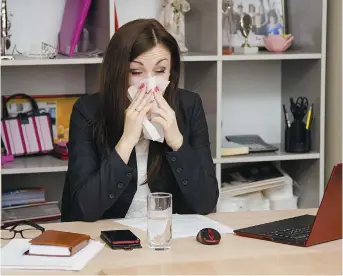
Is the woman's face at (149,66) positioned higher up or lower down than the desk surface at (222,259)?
higher up

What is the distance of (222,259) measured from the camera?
1723 mm

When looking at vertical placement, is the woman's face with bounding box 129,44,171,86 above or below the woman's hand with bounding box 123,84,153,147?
above

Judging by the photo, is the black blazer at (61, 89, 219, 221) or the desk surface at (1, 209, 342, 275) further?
the black blazer at (61, 89, 219, 221)

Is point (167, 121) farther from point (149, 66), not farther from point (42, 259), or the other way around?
point (42, 259)

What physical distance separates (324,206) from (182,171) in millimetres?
563

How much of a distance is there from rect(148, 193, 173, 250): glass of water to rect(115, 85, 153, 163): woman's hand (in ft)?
1.33

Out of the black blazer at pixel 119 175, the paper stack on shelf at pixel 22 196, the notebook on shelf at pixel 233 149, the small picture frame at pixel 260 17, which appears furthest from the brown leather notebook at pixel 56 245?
the small picture frame at pixel 260 17

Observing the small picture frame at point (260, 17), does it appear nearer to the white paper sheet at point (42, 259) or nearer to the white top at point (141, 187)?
the white top at point (141, 187)

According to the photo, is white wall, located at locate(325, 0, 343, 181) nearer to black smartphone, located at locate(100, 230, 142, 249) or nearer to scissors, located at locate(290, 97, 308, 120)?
scissors, located at locate(290, 97, 308, 120)

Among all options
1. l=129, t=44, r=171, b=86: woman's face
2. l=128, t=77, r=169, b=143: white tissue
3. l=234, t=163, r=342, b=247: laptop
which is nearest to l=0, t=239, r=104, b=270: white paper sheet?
l=234, t=163, r=342, b=247: laptop

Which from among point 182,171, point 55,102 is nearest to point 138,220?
point 182,171

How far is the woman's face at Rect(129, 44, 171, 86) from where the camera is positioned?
228 cm

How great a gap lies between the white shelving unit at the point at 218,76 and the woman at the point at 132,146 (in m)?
0.68

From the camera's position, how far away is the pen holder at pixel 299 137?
10.9 feet
